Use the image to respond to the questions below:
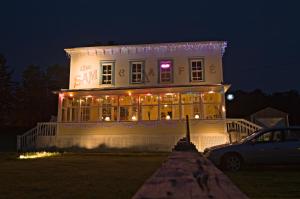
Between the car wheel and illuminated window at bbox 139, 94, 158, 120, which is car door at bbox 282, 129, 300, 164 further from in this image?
illuminated window at bbox 139, 94, 158, 120

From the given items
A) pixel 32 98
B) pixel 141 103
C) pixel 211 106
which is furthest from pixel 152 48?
pixel 32 98

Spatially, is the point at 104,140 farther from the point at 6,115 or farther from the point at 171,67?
the point at 6,115

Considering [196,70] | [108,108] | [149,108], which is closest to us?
[196,70]

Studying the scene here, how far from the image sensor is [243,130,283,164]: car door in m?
9.84

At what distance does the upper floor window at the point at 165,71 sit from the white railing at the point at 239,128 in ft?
18.2

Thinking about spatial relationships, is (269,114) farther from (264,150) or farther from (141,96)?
(264,150)

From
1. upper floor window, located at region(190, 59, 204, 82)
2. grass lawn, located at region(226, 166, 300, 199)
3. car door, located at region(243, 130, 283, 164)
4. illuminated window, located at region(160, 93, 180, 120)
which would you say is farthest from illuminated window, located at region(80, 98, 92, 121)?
grass lawn, located at region(226, 166, 300, 199)

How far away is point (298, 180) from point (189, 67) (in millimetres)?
15491

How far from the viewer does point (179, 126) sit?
67.4ft

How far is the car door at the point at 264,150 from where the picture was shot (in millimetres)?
9836

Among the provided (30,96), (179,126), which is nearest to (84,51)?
(179,126)

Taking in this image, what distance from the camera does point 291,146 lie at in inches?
388

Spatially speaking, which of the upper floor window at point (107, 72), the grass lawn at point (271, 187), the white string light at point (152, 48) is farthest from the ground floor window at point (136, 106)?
the grass lawn at point (271, 187)

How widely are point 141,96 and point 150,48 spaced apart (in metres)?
3.75
